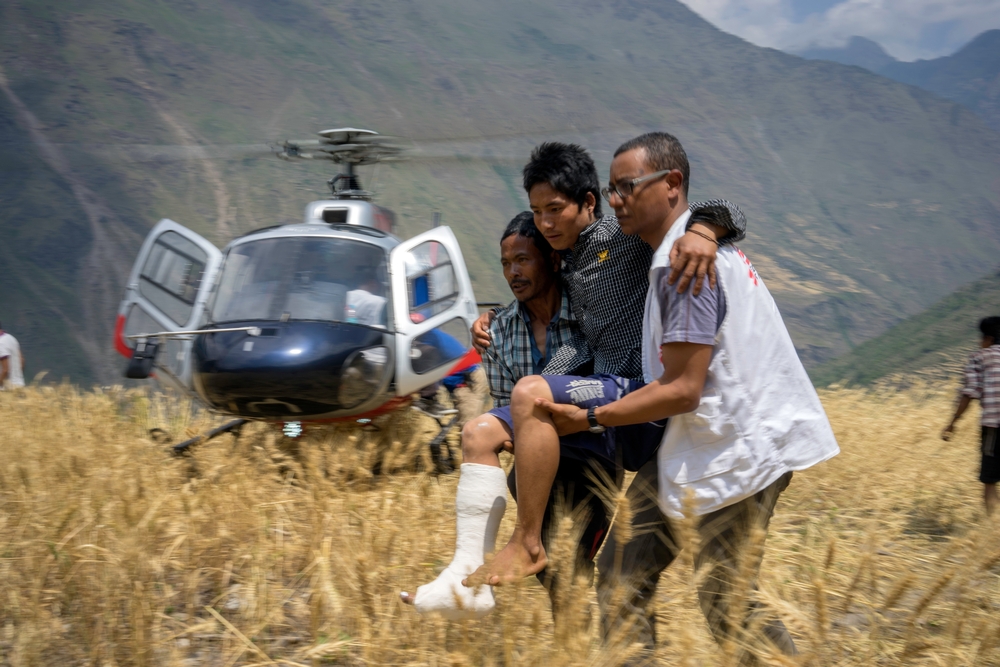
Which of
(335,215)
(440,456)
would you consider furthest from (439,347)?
(335,215)

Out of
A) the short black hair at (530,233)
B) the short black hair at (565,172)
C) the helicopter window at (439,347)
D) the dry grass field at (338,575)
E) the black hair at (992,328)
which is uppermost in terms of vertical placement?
the helicopter window at (439,347)

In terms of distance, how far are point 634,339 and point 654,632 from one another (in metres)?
0.89

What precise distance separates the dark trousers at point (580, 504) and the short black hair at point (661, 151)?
91cm

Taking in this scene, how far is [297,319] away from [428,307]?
3.43 ft

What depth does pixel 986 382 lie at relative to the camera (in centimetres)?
550

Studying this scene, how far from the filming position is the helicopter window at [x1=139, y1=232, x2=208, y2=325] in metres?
6.67

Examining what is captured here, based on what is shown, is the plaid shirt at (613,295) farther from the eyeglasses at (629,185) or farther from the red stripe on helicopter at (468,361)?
the red stripe on helicopter at (468,361)

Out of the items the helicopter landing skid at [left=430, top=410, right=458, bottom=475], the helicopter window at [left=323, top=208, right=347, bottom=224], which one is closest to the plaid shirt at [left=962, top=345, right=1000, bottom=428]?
the helicopter landing skid at [left=430, top=410, right=458, bottom=475]

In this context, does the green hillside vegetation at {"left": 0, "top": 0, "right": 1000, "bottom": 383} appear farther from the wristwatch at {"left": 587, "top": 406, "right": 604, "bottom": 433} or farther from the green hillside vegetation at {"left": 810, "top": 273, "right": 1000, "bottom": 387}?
the green hillside vegetation at {"left": 810, "top": 273, "right": 1000, "bottom": 387}

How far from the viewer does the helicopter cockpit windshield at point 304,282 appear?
634 centimetres

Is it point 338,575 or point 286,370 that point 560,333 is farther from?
point 286,370

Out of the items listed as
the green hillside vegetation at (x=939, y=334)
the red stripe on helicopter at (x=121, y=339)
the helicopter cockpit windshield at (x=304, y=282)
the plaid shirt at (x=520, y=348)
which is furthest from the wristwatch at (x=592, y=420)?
the green hillside vegetation at (x=939, y=334)

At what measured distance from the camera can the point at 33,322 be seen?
5472 cm

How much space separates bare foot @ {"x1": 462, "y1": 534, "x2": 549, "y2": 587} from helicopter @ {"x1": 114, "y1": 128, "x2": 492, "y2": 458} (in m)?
3.77
